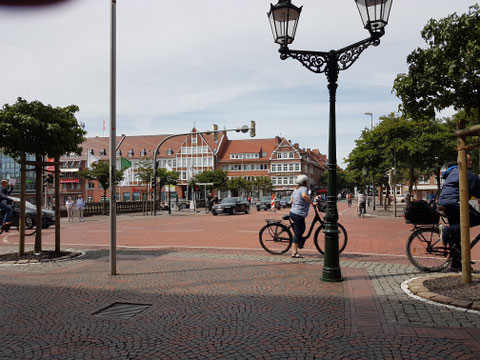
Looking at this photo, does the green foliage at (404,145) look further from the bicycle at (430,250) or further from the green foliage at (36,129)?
the green foliage at (36,129)

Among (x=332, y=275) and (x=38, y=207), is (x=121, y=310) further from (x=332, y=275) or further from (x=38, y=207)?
(x=38, y=207)

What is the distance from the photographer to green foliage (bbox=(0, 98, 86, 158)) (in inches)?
345

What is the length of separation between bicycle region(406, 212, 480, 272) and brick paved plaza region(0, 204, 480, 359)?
328 mm

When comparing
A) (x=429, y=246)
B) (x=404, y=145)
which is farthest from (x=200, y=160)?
(x=429, y=246)

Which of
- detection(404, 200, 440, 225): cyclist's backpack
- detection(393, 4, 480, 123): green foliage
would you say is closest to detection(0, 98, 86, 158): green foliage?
detection(404, 200, 440, 225): cyclist's backpack

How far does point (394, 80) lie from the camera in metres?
12.0

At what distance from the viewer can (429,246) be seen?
7043 millimetres

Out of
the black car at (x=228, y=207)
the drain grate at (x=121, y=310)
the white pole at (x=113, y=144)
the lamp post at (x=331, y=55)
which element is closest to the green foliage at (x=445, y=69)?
the lamp post at (x=331, y=55)

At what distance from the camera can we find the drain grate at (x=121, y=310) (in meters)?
4.88

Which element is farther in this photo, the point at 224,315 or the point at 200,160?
the point at 200,160

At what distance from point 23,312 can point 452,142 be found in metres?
30.7

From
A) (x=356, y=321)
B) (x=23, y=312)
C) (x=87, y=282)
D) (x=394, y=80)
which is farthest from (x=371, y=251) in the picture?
(x=23, y=312)

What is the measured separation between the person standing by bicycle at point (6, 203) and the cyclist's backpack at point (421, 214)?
37.3 feet

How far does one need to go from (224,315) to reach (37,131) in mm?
6547
